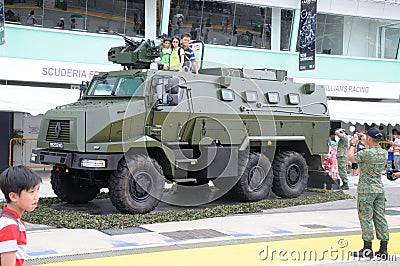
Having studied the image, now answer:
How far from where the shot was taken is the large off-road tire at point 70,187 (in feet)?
39.3

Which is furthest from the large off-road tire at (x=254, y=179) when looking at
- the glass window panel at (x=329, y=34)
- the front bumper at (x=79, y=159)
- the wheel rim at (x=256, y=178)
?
the glass window panel at (x=329, y=34)

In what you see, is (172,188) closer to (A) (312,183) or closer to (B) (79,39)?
(A) (312,183)

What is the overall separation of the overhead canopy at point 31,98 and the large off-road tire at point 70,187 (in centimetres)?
516

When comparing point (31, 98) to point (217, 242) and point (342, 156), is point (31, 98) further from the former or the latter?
point (217, 242)

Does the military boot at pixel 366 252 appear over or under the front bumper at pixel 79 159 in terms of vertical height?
under

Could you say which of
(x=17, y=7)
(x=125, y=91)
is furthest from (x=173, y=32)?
(x=125, y=91)

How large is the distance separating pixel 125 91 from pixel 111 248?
14.1ft

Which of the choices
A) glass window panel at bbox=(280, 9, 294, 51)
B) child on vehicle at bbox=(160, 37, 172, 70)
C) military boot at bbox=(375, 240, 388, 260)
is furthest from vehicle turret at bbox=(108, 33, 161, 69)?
glass window panel at bbox=(280, 9, 294, 51)

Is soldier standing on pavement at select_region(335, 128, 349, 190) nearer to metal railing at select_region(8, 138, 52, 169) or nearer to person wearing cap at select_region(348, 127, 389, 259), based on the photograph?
person wearing cap at select_region(348, 127, 389, 259)

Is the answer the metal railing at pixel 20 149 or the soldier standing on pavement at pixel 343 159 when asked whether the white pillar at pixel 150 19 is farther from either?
the soldier standing on pavement at pixel 343 159

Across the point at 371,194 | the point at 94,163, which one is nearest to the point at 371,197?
the point at 371,194

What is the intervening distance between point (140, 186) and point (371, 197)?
14.9 ft

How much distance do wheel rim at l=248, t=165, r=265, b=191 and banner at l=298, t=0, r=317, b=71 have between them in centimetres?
1123

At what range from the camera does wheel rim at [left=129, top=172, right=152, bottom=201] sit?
35.4 feet
